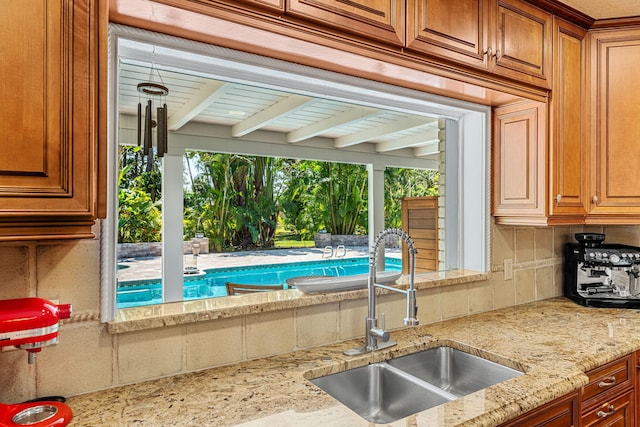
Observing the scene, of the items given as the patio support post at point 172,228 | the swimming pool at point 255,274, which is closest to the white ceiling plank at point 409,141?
the swimming pool at point 255,274

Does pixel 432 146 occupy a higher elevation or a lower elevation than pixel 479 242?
higher

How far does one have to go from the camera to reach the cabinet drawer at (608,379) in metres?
1.48

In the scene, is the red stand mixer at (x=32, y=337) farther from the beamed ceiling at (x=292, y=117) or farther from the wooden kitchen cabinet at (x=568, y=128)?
the wooden kitchen cabinet at (x=568, y=128)

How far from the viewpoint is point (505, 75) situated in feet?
5.83

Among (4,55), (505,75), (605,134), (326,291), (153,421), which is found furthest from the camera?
(605,134)

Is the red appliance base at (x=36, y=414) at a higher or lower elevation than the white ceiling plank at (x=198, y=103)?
lower

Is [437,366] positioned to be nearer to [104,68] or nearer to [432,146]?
[104,68]

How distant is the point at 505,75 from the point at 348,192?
4.86 ft

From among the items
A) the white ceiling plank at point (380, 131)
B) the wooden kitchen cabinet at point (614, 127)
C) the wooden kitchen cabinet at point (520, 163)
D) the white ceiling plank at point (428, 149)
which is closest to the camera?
the wooden kitchen cabinet at point (520, 163)

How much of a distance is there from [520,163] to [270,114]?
1704mm

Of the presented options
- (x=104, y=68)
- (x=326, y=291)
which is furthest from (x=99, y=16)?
(x=326, y=291)

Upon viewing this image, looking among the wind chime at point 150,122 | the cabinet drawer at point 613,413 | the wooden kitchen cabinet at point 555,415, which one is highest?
the wind chime at point 150,122

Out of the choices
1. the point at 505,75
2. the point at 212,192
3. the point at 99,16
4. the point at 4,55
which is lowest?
the point at 212,192

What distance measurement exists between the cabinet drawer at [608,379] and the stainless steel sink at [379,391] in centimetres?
59
